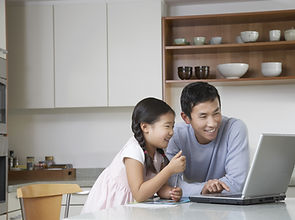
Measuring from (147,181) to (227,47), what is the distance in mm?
2254

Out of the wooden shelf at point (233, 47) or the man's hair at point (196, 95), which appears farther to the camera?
the wooden shelf at point (233, 47)

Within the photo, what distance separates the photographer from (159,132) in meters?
2.37

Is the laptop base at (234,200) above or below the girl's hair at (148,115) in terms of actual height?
below

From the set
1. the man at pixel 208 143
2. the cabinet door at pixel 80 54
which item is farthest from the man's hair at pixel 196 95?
the cabinet door at pixel 80 54

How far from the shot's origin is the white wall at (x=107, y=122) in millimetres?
4422

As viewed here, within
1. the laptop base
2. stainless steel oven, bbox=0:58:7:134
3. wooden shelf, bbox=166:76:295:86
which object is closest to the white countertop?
the laptop base

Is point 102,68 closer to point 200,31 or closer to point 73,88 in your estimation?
point 73,88

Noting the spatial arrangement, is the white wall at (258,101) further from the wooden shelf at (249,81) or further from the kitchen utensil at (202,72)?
the kitchen utensil at (202,72)

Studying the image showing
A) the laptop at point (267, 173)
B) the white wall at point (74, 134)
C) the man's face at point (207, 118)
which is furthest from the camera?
the white wall at point (74, 134)

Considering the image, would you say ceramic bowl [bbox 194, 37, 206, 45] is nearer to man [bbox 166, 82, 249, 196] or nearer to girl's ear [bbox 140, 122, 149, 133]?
man [bbox 166, 82, 249, 196]

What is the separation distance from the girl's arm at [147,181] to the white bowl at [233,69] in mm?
2115

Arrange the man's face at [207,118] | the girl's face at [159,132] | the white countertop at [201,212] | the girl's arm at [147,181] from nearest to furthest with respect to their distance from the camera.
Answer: the white countertop at [201,212] < the girl's arm at [147,181] < the girl's face at [159,132] < the man's face at [207,118]

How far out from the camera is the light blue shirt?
7.91 ft

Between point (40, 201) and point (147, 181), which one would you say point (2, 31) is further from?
point (147, 181)
